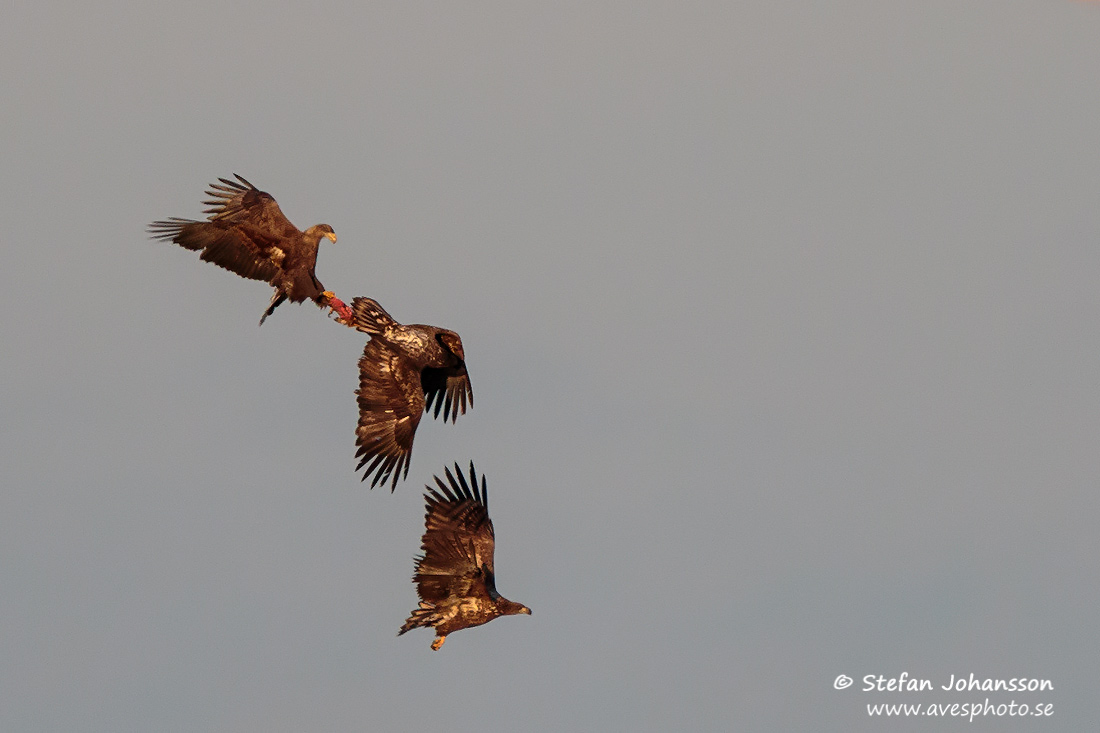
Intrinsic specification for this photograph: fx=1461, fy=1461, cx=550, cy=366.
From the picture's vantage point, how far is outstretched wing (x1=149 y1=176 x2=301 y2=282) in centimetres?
3222

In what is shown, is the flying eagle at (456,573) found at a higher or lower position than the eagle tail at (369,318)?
lower

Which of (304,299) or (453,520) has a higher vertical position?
(304,299)

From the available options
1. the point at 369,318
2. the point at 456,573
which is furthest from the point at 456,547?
the point at 369,318

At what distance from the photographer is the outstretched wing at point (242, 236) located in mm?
32219

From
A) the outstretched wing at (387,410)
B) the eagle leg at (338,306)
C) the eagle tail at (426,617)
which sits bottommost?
the eagle tail at (426,617)

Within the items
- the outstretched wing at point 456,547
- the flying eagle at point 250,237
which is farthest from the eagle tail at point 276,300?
the outstretched wing at point 456,547

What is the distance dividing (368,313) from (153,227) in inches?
208

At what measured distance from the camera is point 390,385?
102ft

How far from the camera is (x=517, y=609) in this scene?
31.8m

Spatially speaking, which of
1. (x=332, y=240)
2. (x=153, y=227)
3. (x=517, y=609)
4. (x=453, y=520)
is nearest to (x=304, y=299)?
(x=332, y=240)

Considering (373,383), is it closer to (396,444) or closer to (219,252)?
(396,444)

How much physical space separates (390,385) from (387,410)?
0.53m

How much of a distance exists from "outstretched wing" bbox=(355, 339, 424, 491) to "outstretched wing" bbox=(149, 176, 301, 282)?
11.0ft

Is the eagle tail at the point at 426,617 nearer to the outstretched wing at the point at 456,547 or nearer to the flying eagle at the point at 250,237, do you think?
the outstretched wing at the point at 456,547
